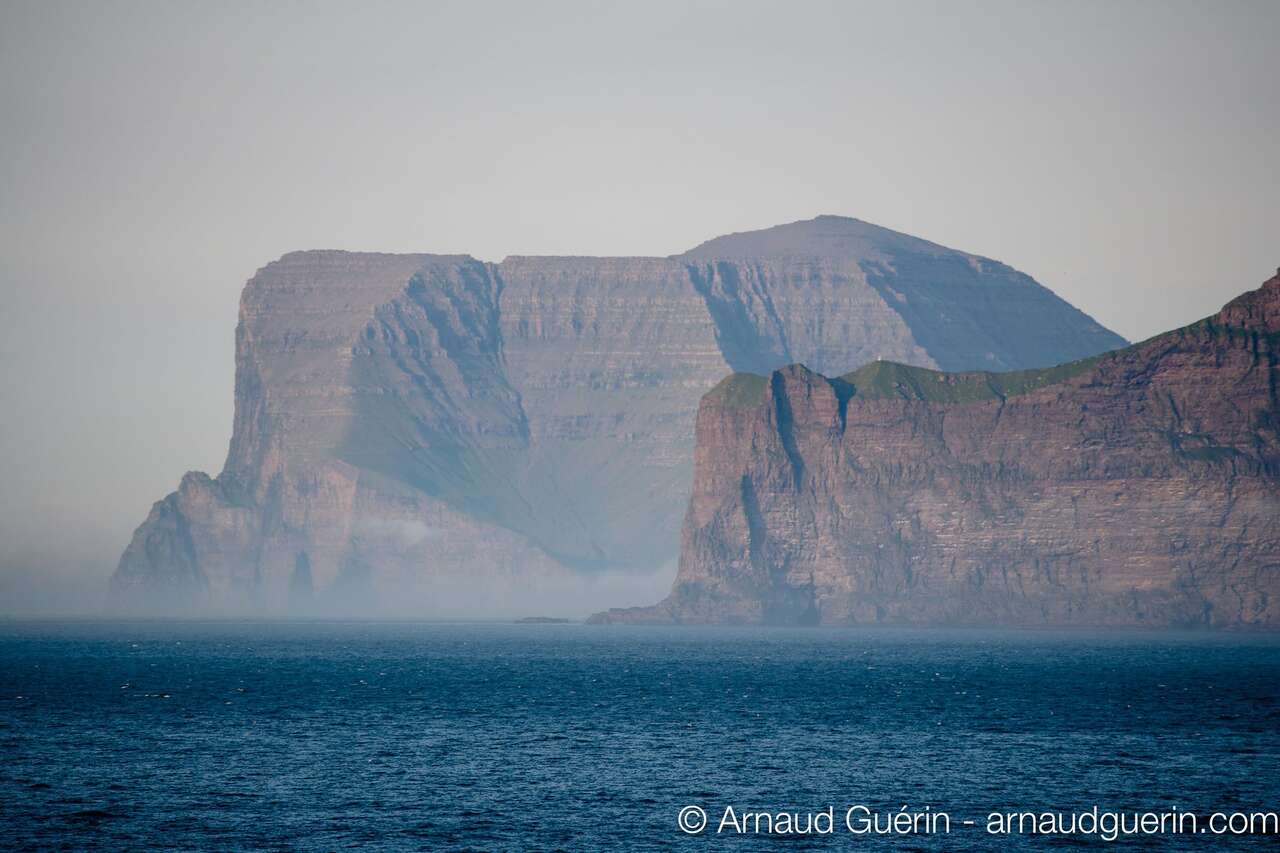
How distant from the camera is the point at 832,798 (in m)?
104

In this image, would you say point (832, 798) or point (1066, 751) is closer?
point (832, 798)

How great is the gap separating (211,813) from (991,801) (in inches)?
1601

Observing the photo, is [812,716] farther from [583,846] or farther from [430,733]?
[583,846]

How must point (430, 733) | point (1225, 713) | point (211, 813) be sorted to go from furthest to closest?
point (1225, 713) < point (430, 733) < point (211, 813)

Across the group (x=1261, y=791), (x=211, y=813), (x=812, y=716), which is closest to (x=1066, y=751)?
(x=1261, y=791)
